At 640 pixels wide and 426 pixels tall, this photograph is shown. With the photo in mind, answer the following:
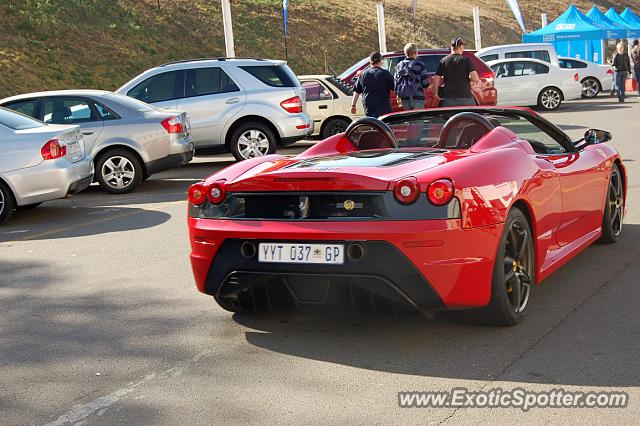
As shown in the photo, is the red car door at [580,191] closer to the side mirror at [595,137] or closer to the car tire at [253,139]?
the side mirror at [595,137]

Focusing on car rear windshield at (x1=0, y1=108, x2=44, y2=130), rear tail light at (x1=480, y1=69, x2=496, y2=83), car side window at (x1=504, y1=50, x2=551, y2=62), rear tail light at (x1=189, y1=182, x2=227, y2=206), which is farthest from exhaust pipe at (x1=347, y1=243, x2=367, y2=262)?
car side window at (x1=504, y1=50, x2=551, y2=62)

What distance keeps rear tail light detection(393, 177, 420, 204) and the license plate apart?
388 mm

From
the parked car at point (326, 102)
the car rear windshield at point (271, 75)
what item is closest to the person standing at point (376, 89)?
the car rear windshield at point (271, 75)

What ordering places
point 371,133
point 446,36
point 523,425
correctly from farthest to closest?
point 446,36
point 371,133
point 523,425

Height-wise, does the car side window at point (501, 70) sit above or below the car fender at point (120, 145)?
above

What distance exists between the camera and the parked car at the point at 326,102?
1939cm

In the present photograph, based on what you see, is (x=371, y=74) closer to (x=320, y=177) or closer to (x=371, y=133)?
(x=371, y=133)

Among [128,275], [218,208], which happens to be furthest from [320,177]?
[128,275]

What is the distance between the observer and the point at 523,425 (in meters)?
4.24

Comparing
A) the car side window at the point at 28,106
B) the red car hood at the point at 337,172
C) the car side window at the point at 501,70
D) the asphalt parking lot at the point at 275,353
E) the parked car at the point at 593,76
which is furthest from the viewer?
the parked car at the point at 593,76

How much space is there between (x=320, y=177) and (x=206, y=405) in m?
1.39

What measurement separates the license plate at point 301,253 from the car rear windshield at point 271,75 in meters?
11.1

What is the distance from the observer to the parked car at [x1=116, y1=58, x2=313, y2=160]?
52.9 feet

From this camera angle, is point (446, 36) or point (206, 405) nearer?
point (206, 405)
